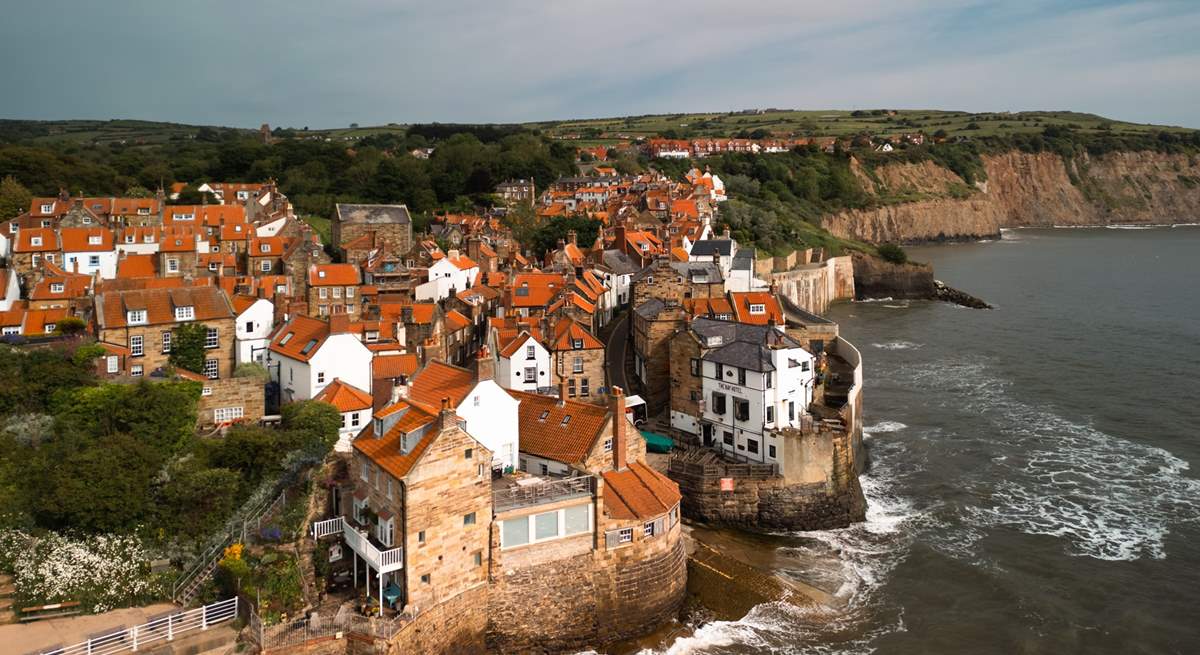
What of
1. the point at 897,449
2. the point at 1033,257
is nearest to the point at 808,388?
the point at 897,449

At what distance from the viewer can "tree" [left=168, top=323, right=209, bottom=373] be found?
1282 inches

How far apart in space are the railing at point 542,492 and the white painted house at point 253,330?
50.6ft

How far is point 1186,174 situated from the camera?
168250mm

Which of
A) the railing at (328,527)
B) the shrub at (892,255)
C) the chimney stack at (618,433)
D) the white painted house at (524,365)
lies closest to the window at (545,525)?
the chimney stack at (618,433)

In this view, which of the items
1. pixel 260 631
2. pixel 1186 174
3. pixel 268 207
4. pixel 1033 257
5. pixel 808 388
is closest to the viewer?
pixel 260 631

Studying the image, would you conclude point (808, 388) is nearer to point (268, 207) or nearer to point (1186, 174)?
point (268, 207)

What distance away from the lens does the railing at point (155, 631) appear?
60.1ft

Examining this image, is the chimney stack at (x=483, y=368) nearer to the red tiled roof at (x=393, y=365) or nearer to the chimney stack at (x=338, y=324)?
the red tiled roof at (x=393, y=365)

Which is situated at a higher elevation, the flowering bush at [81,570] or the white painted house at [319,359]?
the white painted house at [319,359]

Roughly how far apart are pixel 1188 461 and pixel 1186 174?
159 m

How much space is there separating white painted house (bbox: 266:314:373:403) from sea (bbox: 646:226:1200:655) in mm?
14447

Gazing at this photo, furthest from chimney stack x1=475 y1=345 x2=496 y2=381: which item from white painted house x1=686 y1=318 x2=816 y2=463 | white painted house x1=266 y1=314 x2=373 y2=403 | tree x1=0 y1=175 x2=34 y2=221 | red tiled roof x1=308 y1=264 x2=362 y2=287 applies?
tree x1=0 y1=175 x2=34 y2=221

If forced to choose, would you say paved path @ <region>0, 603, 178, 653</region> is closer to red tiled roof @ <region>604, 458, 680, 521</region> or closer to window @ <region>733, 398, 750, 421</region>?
red tiled roof @ <region>604, 458, 680, 521</region>

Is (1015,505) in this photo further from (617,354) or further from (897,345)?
(897,345)
